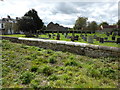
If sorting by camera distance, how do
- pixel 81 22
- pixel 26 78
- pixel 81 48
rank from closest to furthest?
pixel 26 78, pixel 81 48, pixel 81 22

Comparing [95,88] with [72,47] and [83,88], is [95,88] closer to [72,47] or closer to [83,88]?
[83,88]

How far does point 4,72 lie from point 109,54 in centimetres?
471

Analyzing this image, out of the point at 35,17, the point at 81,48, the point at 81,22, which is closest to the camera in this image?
the point at 81,48

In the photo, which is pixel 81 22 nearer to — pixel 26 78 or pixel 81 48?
pixel 81 48

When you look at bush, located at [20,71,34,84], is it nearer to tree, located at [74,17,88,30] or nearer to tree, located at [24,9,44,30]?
tree, located at [24,9,44,30]

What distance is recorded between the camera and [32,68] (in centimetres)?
392

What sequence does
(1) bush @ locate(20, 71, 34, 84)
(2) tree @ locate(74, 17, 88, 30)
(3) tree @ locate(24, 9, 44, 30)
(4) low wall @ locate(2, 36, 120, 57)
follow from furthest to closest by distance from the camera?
(2) tree @ locate(74, 17, 88, 30)
(3) tree @ locate(24, 9, 44, 30)
(4) low wall @ locate(2, 36, 120, 57)
(1) bush @ locate(20, 71, 34, 84)

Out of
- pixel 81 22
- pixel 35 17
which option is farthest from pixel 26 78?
pixel 81 22

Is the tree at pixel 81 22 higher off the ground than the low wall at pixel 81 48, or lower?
higher

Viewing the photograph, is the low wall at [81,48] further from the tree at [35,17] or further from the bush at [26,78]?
the tree at [35,17]

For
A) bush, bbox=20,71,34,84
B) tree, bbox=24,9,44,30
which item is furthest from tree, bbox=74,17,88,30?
bush, bbox=20,71,34,84

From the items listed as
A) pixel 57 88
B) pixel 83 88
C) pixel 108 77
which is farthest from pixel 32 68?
pixel 108 77

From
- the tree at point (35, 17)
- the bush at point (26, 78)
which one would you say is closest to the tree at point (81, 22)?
the tree at point (35, 17)

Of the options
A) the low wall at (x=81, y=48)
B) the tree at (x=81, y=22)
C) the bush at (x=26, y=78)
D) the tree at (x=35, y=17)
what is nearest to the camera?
the bush at (x=26, y=78)
